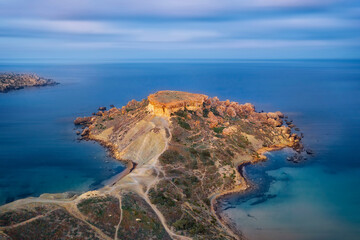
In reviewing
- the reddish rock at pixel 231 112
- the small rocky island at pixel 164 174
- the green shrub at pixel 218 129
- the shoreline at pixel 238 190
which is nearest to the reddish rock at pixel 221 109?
the small rocky island at pixel 164 174

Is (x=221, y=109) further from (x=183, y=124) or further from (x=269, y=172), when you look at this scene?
(x=269, y=172)

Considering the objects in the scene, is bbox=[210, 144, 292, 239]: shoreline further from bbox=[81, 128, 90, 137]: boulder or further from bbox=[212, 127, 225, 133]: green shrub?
bbox=[81, 128, 90, 137]: boulder

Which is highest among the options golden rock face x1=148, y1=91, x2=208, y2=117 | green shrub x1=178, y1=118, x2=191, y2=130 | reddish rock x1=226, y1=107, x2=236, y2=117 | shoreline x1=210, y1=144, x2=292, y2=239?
golden rock face x1=148, y1=91, x2=208, y2=117

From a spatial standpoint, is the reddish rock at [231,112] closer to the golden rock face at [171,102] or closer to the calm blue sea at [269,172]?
the golden rock face at [171,102]

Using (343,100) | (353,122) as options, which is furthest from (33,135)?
(343,100)

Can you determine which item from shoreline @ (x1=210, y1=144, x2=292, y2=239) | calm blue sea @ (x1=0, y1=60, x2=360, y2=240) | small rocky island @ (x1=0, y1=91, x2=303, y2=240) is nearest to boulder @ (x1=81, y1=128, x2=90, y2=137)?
small rocky island @ (x1=0, y1=91, x2=303, y2=240)

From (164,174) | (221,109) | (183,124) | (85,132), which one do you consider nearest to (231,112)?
(221,109)

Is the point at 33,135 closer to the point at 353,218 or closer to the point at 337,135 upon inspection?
the point at 353,218
